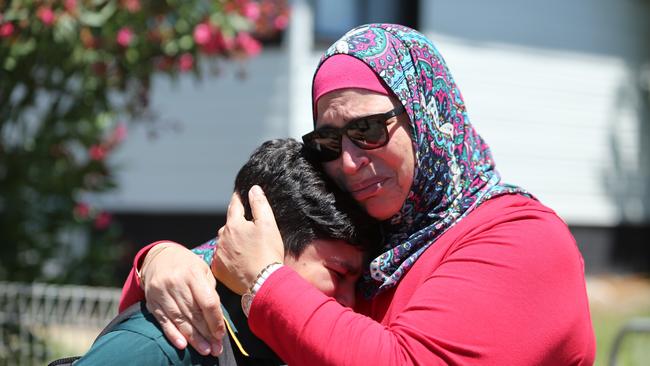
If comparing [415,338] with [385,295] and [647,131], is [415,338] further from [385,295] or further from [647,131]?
[647,131]

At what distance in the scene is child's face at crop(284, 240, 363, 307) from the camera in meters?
2.44

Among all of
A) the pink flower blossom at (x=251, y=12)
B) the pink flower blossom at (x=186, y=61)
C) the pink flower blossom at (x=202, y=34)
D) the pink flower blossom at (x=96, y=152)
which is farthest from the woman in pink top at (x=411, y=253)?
the pink flower blossom at (x=96, y=152)

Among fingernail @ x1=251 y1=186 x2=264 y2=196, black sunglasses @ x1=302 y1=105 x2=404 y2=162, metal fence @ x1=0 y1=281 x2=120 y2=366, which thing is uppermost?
black sunglasses @ x1=302 y1=105 x2=404 y2=162

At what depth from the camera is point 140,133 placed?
34.7 ft

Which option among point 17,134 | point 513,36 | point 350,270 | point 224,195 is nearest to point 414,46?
point 350,270

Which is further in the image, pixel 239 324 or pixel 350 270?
pixel 350 270

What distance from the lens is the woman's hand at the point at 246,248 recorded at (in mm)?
2225

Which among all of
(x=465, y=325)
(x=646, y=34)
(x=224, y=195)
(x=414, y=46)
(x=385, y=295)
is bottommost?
(x=224, y=195)

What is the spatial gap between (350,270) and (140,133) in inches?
330

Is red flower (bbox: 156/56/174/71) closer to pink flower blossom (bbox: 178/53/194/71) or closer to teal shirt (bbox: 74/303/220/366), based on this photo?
pink flower blossom (bbox: 178/53/194/71)

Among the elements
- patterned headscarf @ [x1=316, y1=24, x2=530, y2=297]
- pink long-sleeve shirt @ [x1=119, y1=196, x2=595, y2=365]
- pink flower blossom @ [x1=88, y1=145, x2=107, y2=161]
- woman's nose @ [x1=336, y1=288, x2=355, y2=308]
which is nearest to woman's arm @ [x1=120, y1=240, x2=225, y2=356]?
pink long-sleeve shirt @ [x1=119, y1=196, x2=595, y2=365]

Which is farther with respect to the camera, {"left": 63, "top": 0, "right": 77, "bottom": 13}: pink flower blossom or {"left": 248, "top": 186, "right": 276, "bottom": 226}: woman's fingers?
{"left": 63, "top": 0, "right": 77, "bottom": 13}: pink flower blossom

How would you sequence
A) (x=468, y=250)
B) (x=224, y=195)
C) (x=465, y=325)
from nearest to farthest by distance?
(x=465, y=325), (x=468, y=250), (x=224, y=195)

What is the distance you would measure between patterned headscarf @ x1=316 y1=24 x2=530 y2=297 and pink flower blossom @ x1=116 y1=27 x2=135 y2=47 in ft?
10.5
